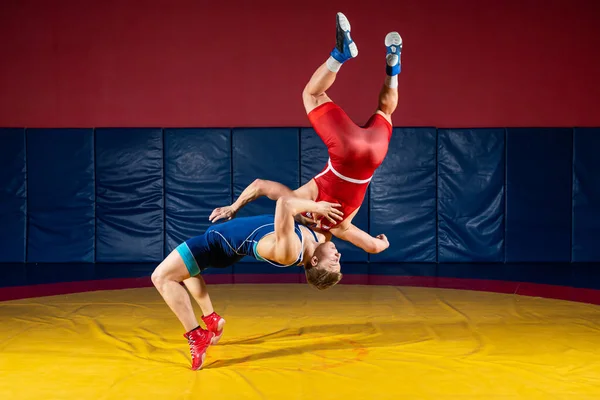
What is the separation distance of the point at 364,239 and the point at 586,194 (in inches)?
210

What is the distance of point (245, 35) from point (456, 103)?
3159mm

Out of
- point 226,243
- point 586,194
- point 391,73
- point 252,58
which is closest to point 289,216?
point 226,243

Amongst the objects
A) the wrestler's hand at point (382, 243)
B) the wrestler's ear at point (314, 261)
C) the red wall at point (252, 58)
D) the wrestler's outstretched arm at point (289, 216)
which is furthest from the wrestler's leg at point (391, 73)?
the red wall at point (252, 58)

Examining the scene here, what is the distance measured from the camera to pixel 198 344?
4117 millimetres

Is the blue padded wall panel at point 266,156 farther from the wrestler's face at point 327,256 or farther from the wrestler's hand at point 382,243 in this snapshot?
the wrestler's face at point 327,256

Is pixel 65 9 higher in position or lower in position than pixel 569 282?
higher

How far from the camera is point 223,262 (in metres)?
4.59

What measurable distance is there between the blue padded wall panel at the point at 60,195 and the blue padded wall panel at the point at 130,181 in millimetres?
147

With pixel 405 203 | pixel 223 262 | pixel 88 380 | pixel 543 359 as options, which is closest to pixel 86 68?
pixel 405 203

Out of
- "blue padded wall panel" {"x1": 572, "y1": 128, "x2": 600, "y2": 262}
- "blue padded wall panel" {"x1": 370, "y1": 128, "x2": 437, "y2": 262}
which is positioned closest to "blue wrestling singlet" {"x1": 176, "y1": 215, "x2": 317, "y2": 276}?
Result: "blue padded wall panel" {"x1": 370, "y1": 128, "x2": 437, "y2": 262}

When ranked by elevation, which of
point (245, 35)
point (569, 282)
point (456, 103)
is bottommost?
point (569, 282)

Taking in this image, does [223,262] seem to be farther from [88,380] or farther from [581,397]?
[581,397]

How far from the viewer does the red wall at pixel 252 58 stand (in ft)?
30.8

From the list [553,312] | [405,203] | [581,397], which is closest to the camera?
[581,397]
